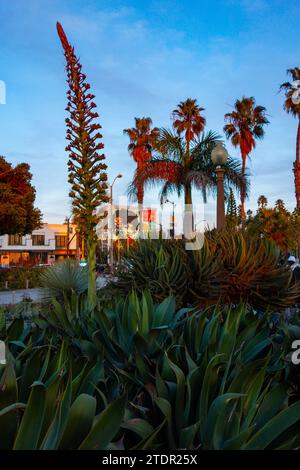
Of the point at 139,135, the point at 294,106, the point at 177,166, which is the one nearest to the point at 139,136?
the point at 139,135

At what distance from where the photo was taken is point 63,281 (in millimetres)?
9062

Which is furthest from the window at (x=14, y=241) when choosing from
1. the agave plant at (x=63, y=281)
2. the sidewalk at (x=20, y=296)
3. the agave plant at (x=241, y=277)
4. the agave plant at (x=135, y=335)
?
the agave plant at (x=135, y=335)

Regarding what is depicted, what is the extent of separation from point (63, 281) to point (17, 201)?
22764 millimetres

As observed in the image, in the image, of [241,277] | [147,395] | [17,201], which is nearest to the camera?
[147,395]

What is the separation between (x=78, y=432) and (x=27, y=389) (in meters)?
0.70

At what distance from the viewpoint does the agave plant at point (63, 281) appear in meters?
8.98

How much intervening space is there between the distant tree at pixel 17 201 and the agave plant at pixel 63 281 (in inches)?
817

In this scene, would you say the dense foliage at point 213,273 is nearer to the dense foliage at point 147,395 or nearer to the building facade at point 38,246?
the dense foliage at point 147,395

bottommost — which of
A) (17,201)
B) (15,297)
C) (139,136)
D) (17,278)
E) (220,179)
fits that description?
(15,297)

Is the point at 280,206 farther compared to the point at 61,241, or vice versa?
the point at 61,241

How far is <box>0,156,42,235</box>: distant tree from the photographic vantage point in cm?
2967

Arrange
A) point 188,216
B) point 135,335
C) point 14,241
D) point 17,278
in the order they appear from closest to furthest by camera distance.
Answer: point 135,335
point 188,216
point 17,278
point 14,241

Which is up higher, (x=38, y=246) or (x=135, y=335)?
(x=38, y=246)

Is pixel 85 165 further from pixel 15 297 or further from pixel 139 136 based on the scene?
pixel 139 136
